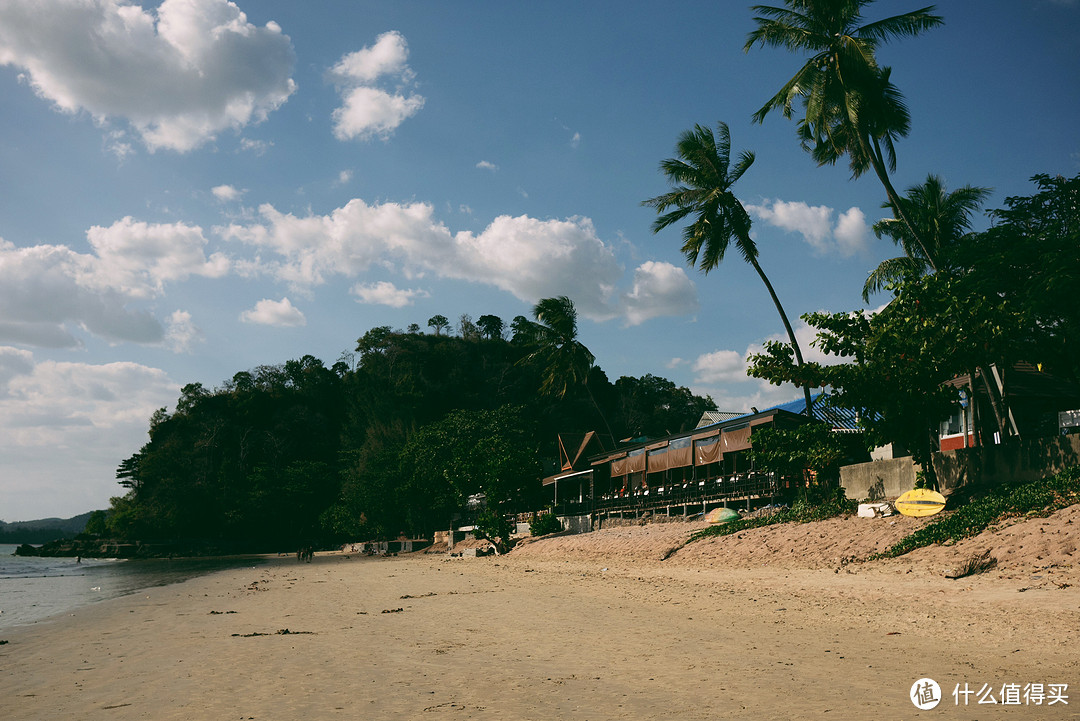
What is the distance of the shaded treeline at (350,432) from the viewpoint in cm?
4675

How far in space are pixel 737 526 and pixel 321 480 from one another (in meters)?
50.5

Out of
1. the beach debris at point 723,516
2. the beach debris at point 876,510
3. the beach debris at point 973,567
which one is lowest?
the beach debris at point 973,567

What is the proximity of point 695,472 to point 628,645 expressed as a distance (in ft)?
68.8

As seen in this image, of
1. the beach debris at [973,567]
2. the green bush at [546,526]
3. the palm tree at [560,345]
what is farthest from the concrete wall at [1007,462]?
the palm tree at [560,345]

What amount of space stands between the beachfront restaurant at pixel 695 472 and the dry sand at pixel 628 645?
6465 mm

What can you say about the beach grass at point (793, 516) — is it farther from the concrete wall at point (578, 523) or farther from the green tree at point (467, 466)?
the green tree at point (467, 466)

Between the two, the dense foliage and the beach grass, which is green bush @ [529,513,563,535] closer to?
the beach grass

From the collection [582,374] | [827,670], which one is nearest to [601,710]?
[827,670]

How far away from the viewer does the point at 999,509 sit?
12.6 m

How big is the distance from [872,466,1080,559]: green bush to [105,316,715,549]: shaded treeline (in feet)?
98.4

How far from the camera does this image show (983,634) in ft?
25.8

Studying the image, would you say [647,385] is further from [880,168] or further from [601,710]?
[601,710]

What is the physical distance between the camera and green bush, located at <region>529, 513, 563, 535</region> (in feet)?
98.9

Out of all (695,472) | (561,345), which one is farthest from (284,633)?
(561,345)
